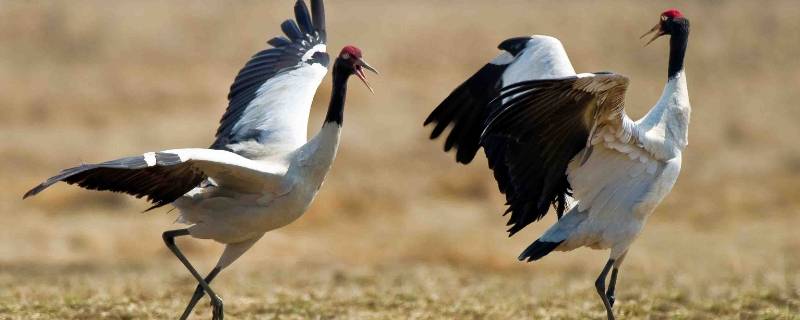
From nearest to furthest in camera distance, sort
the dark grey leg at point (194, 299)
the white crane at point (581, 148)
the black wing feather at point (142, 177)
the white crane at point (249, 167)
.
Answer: the black wing feather at point (142, 177) < the white crane at point (249, 167) < the white crane at point (581, 148) < the dark grey leg at point (194, 299)

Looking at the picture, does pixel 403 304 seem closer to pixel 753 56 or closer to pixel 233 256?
pixel 233 256

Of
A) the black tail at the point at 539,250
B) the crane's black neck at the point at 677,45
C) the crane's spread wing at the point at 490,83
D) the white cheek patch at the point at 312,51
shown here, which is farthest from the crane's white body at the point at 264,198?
the crane's black neck at the point at 677,45

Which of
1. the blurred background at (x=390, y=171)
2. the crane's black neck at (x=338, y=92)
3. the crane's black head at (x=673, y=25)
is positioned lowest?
the blurred background at (x=390, y=171)

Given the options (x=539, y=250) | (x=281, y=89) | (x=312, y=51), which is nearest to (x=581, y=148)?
(x=539, y=250)

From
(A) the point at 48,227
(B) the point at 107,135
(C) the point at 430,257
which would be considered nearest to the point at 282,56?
(C) the point at 430,257

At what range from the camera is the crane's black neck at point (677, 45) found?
9.48 metres

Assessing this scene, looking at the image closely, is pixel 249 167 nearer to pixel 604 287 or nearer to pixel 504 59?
pixel 504 59

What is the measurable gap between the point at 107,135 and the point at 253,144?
12978mm

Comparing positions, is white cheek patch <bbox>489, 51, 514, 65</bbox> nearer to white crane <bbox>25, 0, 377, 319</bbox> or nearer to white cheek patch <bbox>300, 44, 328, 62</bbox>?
white crane <bbox>25, 0, 377, 319</bbox>

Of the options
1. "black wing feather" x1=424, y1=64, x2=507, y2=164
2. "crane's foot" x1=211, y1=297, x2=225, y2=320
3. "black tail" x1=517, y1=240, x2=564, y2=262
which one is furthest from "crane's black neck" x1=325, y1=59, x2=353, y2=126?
"black tail" x1=517, y1=240, x2=564, y2=262

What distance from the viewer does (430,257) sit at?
18016mm

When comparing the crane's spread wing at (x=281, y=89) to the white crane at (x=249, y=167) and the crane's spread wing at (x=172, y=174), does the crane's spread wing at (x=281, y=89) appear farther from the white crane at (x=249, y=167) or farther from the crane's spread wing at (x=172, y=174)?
the crane's spread wing at (x=172, y=174)

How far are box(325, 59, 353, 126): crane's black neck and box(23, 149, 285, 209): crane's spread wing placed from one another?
0.56 m

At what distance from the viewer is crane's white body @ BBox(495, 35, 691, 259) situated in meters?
9.02
